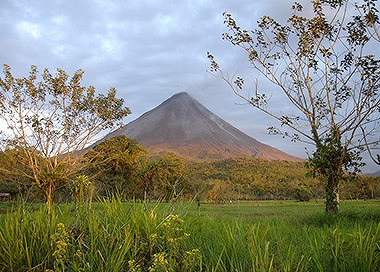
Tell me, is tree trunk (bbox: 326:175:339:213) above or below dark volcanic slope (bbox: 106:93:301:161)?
below

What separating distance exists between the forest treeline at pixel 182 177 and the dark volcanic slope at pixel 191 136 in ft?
99.5

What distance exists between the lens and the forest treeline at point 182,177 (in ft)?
83.4

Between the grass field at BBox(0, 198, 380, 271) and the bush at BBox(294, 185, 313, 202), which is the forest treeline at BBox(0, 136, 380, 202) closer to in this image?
the bush at BBox(294, 185, 313, 202)

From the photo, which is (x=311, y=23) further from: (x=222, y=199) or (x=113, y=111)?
(x=222, y=199)

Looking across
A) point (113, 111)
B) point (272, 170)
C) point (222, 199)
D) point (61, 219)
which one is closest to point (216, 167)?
point (272, 170)

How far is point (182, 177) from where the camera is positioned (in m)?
35.8

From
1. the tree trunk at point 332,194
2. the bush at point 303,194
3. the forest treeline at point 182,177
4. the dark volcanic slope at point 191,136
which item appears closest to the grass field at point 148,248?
the tree trunk at point 332,194

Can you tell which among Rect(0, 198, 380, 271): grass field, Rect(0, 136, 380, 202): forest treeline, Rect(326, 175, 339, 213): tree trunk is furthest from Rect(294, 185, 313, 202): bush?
Rect(0, 198, 380, 271): grass field

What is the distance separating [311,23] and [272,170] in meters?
62.4

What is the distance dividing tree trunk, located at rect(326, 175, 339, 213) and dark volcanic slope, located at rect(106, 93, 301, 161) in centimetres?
8895

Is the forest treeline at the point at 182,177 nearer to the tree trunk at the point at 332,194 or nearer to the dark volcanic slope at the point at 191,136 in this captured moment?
the tree trunk at the point at 332,194

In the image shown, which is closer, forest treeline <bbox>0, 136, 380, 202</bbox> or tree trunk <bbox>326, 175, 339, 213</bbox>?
tree trunk <bbox>326, 175, 339, 213</bbox>

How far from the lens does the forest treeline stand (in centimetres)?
2542

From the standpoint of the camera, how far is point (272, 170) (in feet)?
238
